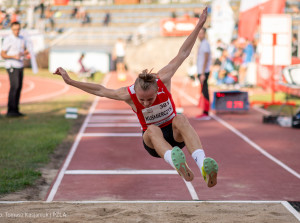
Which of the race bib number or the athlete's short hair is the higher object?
the athlete's short hair

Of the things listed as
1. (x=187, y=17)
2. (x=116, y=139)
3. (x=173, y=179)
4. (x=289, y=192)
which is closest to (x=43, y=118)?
(x=116, y=139)

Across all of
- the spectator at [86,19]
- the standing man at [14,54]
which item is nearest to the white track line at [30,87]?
the standing man at [14,54]

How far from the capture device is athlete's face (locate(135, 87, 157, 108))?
534 cm

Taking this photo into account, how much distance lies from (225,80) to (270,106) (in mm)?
3745

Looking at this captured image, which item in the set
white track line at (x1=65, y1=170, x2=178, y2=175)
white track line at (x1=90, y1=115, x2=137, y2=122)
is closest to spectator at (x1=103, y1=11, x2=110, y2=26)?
white track line at (x1=90, y1=115, x2=137, y2=122)

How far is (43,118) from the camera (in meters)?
14.1

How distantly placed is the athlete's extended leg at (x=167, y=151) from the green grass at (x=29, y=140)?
2329mm

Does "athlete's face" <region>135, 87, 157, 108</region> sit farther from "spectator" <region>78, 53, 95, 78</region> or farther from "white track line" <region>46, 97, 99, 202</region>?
"spectator" <region>78, 53, 95, 78</region>

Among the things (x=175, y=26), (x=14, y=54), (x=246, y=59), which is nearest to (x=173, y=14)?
(x=175, y=26)

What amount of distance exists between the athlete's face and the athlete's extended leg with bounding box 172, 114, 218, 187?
435 millimetres

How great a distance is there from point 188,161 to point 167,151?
368cm

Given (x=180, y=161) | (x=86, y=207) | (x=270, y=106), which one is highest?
(x=180, y=161)

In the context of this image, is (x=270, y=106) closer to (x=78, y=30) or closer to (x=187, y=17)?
(x=187, y=17)

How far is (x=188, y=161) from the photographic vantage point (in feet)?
29.9
